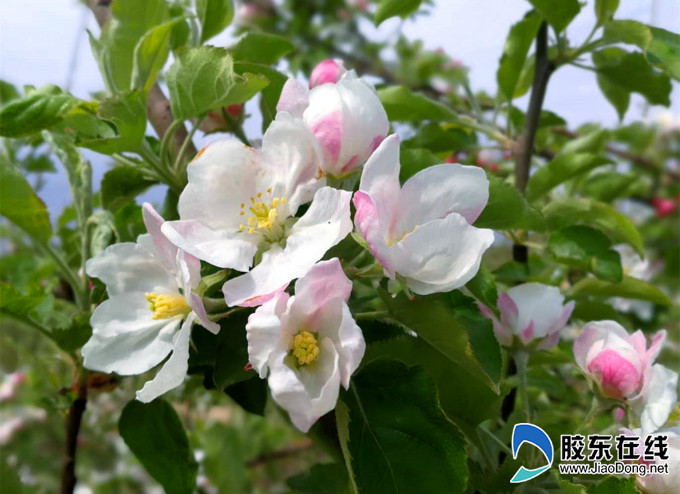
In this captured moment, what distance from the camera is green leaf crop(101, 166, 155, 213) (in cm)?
70

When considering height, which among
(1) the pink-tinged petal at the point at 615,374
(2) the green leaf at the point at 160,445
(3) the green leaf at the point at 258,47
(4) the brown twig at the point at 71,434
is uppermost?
(3) the green leaf at the point at 258,47

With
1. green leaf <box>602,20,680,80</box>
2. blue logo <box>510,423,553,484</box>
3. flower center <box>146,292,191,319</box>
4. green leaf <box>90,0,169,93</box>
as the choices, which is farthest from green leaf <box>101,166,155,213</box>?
green leaf <box>602,20,680,80</box>

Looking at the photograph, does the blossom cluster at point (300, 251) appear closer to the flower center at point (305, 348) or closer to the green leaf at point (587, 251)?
the flower center at point (305, 348)

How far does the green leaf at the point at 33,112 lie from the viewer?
2.03 feet

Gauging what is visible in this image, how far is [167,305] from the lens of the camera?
0.55m

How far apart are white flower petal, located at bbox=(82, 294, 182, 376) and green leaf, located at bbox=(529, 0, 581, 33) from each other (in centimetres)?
59

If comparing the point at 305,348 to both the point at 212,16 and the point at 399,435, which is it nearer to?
the point at 399,435

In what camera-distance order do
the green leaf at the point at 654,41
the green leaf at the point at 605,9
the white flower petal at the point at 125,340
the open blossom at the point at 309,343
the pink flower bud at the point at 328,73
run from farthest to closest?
the green leaf at the point at 605,9 < the green leaf at the point at 654,41 < the pink flower bud at the point at 328,73 < the white flower petal at the point at 125,340 < the open blossom at the point at 309,343

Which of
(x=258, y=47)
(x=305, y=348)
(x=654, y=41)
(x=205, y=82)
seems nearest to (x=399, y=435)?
(x=305, y=348)

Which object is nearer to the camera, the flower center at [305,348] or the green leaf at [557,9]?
the flower center at [305,348]

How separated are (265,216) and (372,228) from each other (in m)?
0.11

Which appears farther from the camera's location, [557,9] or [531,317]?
[557,9]

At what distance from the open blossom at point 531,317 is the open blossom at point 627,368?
4 centimetres

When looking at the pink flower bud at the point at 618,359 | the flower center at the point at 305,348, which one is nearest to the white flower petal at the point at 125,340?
the flower center at the point at 305,348
